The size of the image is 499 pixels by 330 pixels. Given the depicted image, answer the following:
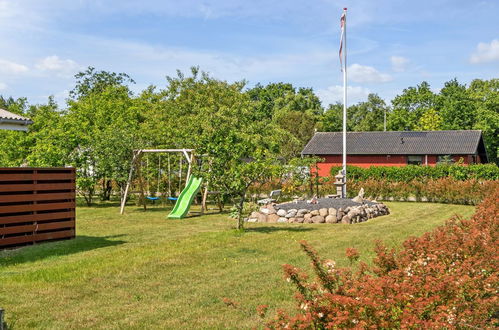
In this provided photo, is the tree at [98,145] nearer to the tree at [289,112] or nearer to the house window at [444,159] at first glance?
the tree at [289,112]

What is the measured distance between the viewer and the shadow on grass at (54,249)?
9203 mm

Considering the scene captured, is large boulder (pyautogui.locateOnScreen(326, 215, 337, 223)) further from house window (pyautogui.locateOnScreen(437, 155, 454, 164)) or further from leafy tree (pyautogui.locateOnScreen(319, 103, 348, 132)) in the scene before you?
leafy tree (pyautogui.locateOnScreen(319, 103, 348, 132))

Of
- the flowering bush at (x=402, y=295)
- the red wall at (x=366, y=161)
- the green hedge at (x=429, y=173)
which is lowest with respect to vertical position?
the flowering bush at (x=402, y=295)

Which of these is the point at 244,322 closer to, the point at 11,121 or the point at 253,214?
the point at 11,121

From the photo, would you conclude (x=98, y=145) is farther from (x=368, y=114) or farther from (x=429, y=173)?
(x=368, y=114)

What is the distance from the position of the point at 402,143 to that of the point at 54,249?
119ft

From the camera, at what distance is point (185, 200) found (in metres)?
17.6

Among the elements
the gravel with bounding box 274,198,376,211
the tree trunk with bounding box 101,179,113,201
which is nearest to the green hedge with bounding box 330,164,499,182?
the gravel with bounding box 274,198,376,211

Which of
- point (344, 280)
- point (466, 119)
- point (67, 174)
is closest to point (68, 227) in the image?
point (67, 174)

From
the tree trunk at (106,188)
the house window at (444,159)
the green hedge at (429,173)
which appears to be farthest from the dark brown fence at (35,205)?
the house window at (444,159)

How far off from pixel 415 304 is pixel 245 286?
3632mm

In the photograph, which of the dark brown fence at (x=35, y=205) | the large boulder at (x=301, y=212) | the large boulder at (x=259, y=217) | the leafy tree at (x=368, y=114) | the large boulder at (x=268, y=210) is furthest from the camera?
the leafy tree at (x=368, y=114)

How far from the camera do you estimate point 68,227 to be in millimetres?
11703

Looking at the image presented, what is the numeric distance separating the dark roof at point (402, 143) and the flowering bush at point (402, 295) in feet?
120
